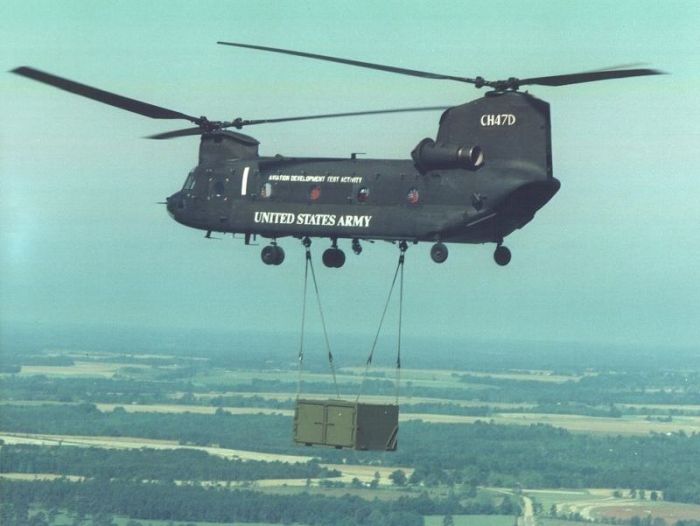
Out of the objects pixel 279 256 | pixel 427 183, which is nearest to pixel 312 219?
pixel 279 256

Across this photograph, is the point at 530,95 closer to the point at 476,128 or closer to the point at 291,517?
the point at 476,128

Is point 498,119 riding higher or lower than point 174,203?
higher

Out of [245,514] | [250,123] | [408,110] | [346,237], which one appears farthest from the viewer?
[245,514]

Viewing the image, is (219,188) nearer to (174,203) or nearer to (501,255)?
(174,203)

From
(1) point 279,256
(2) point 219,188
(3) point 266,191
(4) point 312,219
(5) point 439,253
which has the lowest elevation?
(5) point 439,253

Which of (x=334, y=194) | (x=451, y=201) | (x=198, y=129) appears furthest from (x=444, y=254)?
(x=198, y=129)

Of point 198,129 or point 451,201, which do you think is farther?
point 198,129
